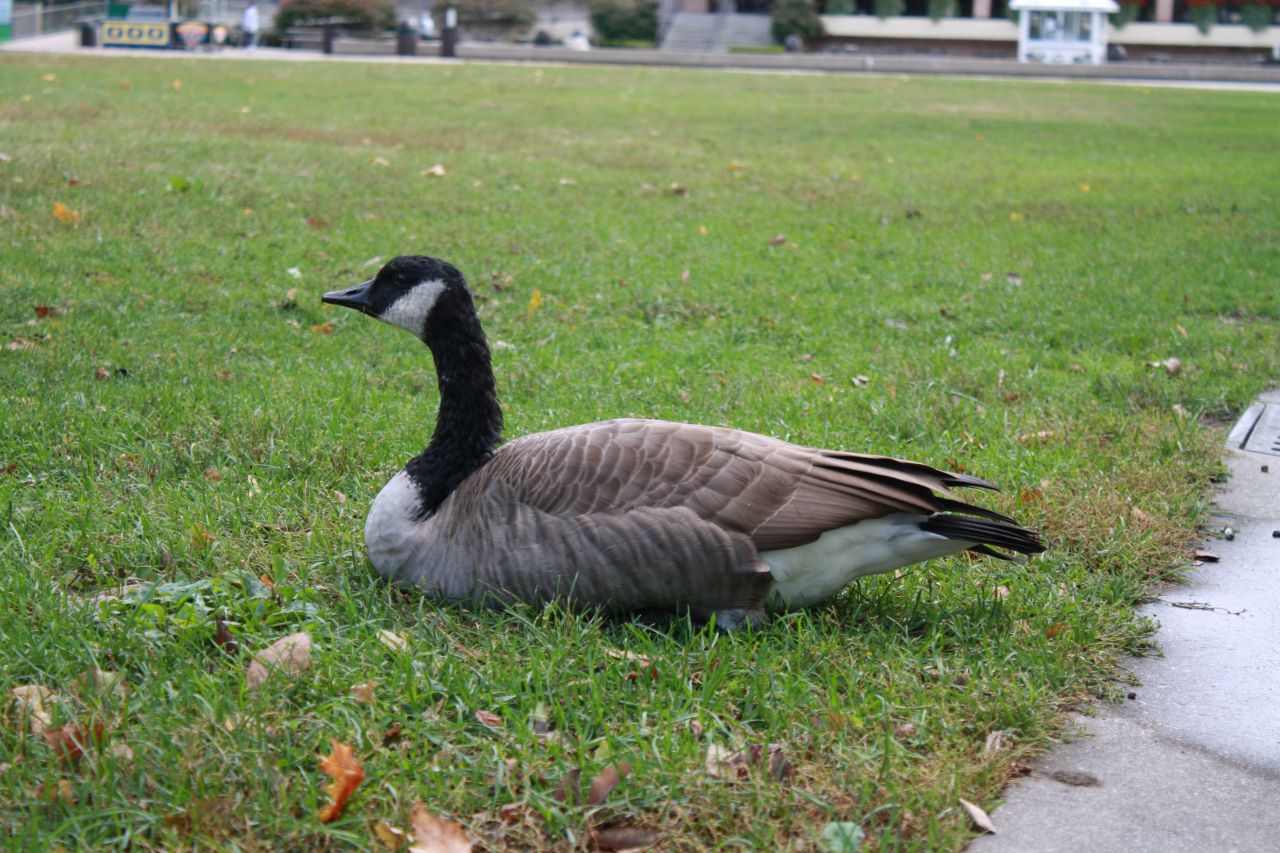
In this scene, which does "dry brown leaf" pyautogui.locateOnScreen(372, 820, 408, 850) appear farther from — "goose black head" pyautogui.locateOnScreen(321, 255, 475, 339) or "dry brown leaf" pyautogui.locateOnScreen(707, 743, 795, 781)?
"goose black head" pyautogui.locateOnScreen(321, 255, 475, 339)

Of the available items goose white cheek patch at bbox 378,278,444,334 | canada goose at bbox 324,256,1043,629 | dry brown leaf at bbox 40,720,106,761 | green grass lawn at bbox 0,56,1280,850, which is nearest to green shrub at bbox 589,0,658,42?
green grass lawn at bbox 0,56,1280,850

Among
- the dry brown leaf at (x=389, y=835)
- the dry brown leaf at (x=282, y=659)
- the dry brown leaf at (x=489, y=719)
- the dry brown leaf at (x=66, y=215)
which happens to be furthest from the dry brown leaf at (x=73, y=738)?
the dry brown leaf at (x=66, y=215)

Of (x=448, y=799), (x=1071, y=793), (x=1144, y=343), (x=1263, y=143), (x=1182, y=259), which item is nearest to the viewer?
(x=448, y=799)

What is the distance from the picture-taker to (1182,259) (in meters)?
9.77

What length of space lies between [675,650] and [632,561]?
0.27 metres

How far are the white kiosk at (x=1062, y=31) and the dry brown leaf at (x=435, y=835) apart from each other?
5500cm

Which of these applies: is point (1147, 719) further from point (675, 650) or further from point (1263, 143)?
point (1263, 143)

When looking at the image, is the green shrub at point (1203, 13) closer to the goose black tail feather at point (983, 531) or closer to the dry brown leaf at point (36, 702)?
the goose black tail feather at point (983, 531)

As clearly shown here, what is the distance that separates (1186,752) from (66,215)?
819cm

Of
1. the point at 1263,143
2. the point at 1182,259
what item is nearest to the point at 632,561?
the point at 1182,259

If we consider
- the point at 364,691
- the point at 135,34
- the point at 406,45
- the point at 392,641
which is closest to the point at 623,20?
the point at 406,45

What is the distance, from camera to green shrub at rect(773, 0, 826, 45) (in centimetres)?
5894

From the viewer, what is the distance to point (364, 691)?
311cm

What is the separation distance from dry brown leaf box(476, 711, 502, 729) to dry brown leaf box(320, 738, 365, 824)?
355 mm
